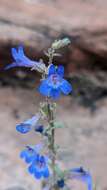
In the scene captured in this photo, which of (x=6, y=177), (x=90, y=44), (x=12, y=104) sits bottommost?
(x=6, y=177)

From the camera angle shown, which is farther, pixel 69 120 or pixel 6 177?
pixel 69 120

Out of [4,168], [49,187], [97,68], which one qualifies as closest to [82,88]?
[97,68]

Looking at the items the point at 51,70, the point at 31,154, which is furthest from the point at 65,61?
the point at 51,70

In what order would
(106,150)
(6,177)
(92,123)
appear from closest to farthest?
(6,177)
(106,150)
(92,123)

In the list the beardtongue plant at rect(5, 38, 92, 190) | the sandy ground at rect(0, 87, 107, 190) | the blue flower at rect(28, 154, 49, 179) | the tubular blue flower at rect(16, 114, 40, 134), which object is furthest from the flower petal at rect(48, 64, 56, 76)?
the sandy ground at rect(0, 87, 107, 190)

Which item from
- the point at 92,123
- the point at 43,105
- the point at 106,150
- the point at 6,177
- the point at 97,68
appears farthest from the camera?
the point at 97,68

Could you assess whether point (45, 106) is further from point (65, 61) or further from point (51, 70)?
point (65, 61)

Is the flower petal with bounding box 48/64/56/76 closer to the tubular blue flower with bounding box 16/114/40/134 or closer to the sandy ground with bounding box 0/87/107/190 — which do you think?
the tubular blue flower with bounding box 16/114/40/134

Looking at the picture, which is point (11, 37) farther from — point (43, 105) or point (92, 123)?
point (43, 105)
